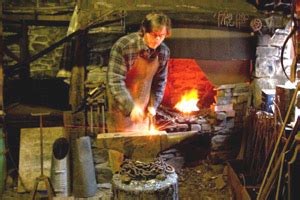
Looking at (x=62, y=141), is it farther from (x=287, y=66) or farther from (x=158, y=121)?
(x=287, y=66)

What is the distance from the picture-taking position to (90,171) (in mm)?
5699

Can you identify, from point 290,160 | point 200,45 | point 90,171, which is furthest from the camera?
point 200,45

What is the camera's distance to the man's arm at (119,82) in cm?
426

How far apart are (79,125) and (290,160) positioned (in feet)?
10.8

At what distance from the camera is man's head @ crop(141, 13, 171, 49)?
402 cm

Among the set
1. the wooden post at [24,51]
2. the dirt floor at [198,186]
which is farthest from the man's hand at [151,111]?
the wooden post at [24,51]

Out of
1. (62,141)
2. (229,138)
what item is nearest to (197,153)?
(229,138)

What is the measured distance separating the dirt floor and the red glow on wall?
124cm

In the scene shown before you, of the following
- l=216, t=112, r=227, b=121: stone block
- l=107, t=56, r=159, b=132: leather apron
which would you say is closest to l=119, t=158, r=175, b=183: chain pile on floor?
l=107, t=56, r=159, b=132: leather apron

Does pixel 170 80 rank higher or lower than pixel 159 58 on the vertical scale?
lower

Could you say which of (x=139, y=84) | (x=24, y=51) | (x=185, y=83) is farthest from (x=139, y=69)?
(x=24, y=51)

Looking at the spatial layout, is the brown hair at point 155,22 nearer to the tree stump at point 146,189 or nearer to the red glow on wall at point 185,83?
the tree stump at point 146,189

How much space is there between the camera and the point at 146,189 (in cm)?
358

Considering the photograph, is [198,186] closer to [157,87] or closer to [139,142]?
[157,87]
